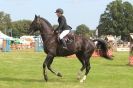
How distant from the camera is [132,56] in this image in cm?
2995

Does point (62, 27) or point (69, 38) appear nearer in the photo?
point (62, 27)

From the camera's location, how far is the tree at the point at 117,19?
135750mm

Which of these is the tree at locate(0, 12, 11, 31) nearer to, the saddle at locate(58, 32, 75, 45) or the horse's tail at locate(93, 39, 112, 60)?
the horse's tail at locate(93, 39, 112, 60)

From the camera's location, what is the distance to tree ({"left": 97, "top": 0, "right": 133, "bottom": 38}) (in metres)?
136

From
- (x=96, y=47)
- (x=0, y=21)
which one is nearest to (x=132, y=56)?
(x=96, y=47)

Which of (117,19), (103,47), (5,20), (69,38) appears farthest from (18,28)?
(69,38)

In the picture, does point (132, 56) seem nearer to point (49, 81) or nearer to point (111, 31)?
point (49, 81)

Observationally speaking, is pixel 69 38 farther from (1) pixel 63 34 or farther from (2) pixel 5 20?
(2) pixel 5 20

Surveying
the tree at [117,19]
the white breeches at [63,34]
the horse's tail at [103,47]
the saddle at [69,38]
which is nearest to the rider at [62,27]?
the white breeches at [63,34]

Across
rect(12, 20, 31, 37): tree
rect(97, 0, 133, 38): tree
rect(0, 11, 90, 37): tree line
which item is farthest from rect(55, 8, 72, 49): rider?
A: rect(12, 20, 31, 37): tree

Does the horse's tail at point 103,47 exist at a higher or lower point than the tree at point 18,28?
lower

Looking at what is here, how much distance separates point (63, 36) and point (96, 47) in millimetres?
2367

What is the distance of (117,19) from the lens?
13825 centimetres

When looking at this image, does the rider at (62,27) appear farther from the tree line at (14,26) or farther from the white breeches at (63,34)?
the tree line at (14,26)
